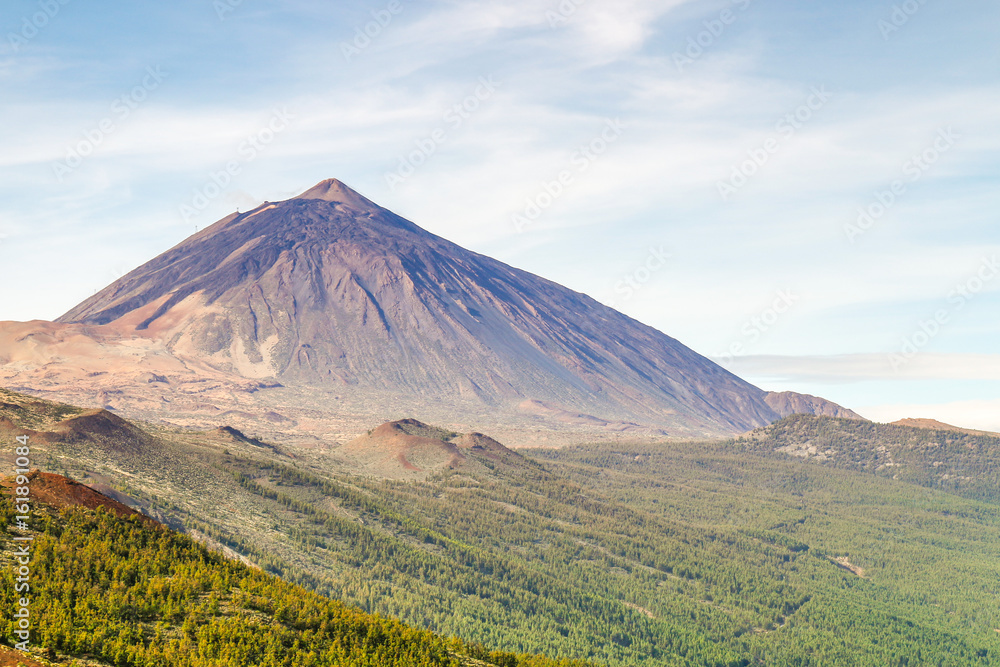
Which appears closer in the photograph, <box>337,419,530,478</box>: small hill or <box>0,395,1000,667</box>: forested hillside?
<box>0,395,1000,667</box>: forested hillside

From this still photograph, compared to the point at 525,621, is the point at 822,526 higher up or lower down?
higher up

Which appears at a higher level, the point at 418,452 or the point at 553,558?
the point at 418,452

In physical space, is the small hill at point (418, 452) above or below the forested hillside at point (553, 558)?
above

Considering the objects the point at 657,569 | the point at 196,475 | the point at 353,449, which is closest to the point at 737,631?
the point at 657,569

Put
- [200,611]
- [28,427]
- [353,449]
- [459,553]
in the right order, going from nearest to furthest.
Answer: [200,611], [28,427], [459,553], [353,449]

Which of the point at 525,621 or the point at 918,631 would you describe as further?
the point at 918,631

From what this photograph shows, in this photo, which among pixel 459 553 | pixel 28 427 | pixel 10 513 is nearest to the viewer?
pixel 10 513

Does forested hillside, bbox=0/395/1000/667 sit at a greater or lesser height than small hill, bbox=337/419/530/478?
lesser

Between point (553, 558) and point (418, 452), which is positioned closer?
point (553, 558)

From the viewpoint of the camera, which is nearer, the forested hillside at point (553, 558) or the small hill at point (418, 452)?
the forested hillside at point (553, 558)

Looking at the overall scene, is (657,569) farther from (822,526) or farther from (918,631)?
(822,526)
